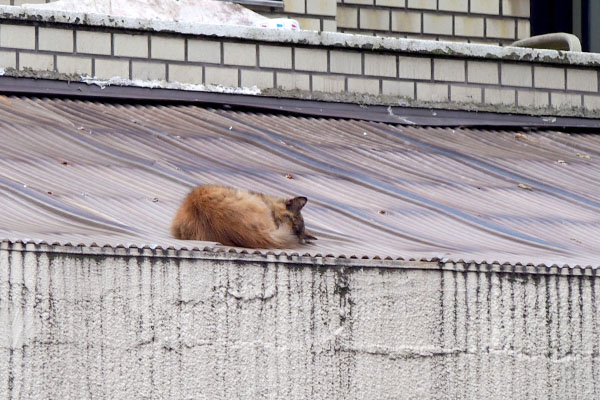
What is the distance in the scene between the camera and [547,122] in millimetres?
11078

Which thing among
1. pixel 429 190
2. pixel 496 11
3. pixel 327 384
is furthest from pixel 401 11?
pixel 327 384

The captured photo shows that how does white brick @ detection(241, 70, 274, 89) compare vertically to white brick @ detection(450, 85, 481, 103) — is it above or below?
above

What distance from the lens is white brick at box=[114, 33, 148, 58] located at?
9719mm

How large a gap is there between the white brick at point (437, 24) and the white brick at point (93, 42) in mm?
4727

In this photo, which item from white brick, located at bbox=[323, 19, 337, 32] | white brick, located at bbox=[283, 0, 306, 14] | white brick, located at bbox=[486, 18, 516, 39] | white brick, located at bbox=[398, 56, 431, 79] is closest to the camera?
white brick, located at bbox=[398, 56, 431, 79]

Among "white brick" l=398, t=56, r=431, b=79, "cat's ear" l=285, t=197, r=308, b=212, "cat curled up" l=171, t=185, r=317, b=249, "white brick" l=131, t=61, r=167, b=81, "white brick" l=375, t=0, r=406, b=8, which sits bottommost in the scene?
"cat curled up" l=171, t=185, r=317, b=249

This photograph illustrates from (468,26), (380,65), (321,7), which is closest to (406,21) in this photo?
(468,26)

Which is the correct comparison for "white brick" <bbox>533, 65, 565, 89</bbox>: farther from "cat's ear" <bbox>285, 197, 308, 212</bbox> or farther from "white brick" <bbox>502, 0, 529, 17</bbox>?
"cat's ear" <bbox>285, 197, 308, 212</bbox>

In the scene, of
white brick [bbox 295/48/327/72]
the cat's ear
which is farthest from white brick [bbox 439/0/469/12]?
the cat's ear

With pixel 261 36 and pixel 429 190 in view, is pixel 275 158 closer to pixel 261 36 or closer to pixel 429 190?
pixel 429 190

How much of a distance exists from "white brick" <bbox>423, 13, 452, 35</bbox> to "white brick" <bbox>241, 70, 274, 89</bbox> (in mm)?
3660

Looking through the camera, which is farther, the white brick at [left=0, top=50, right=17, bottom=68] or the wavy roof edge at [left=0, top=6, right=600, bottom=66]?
the wavy roof edge at [left=0, top=6, right=600, bottom=66]

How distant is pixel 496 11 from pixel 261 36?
4375 millimetres

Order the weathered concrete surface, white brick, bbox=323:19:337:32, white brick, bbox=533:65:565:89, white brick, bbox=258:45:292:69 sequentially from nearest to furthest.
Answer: the weathered concrete surface
white brick, bbox=258:45:292:69
white brick, bbox=533:65:565:89
white brick, bbox=323:19:337:32
